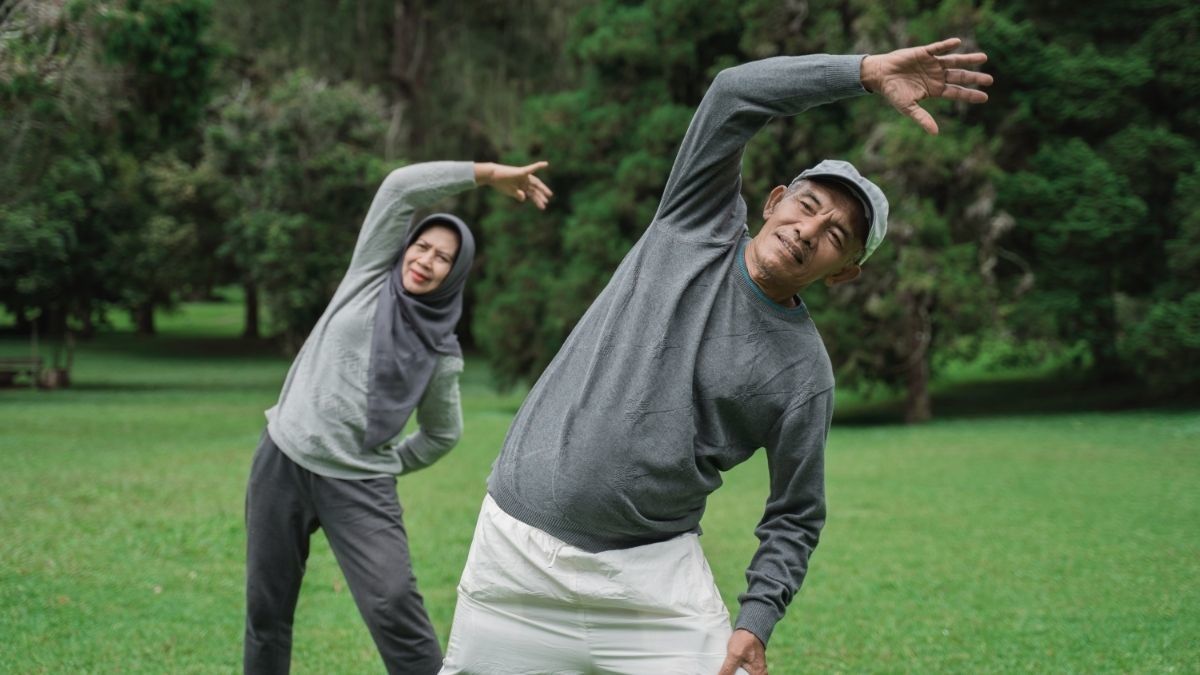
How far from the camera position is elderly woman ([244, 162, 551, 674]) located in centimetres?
461

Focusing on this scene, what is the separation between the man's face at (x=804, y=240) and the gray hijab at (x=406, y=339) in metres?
2.01

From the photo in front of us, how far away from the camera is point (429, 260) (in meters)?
4.93

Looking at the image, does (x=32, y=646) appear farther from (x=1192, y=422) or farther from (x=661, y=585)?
(x=1192, y=422)

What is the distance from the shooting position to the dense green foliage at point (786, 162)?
18.6 metres

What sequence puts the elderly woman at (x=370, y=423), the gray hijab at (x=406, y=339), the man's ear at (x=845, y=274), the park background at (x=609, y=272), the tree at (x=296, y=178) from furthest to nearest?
the tree at (x=296, y=178) → the park background at (x=609, y=272) → the gray hijab at (x=406, y=339) → the elderly woman at (x=370, y=423) → the man's ear at (x=845, y=274)

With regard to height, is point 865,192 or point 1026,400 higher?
point 865,192

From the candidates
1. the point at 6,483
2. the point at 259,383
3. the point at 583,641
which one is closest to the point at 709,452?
the point at 583,641

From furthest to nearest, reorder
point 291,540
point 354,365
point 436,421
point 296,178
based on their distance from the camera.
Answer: point 296,178 → point 436,421 → point 354,365 → point 291,540

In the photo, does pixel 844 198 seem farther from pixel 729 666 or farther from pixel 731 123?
pixel 729 666

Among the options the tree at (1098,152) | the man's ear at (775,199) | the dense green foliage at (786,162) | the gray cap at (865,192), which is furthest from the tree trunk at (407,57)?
the gray cap at (865,192)

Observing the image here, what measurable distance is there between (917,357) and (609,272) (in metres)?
5.13

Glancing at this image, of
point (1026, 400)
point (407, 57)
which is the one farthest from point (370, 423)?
point (407, 57)

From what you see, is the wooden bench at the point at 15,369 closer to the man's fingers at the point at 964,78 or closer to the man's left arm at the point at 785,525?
the man's left arm at the point at 785,525

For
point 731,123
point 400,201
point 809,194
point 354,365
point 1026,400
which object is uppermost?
point 731,123
